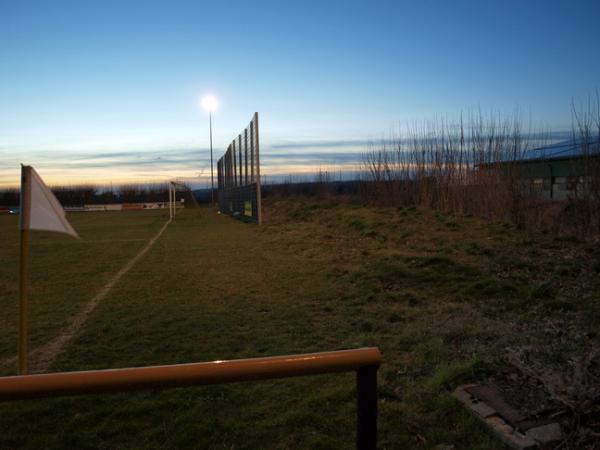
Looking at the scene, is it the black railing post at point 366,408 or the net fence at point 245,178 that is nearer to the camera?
the black railing post at point 366,408

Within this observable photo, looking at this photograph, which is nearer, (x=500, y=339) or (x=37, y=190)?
(x=37, y=190)

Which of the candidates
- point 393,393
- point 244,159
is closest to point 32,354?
point 393,393

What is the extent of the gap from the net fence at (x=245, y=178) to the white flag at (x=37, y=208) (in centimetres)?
1696

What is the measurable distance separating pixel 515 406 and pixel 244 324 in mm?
3255

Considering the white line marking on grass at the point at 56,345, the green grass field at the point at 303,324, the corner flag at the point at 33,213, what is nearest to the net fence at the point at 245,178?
the green grass field at the point at 303,324

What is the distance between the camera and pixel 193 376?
1.80 m

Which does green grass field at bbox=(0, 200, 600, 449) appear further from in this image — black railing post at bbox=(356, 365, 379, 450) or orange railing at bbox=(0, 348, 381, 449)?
orange railing at bbox=(0, 348, 381, 449)

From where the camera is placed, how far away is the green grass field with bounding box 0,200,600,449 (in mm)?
3266

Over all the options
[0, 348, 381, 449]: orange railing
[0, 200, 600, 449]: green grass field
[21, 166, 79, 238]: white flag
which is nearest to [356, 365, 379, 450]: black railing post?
[0, 348, 381, 449]: orange railing

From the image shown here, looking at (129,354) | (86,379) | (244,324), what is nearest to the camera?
(86,379)

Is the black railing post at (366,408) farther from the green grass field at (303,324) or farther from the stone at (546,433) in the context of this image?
the stone at (546,433)

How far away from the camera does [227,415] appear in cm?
346

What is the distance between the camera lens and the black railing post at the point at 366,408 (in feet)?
6.58

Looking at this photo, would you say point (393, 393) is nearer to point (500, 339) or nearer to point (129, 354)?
point (500, 339)
